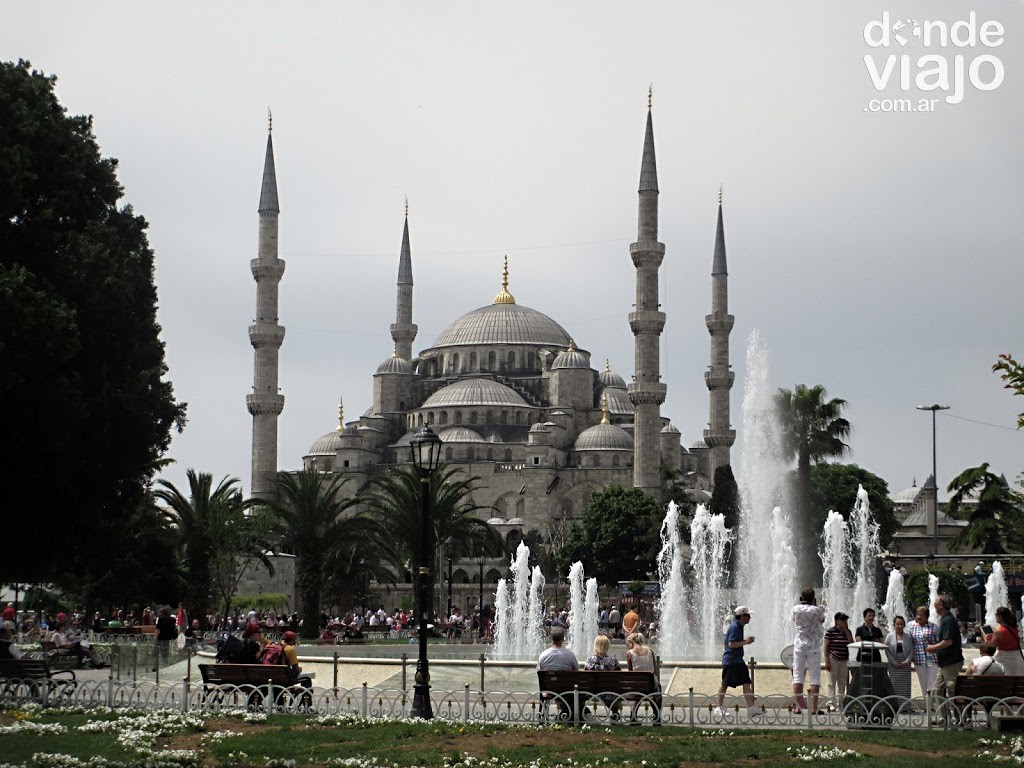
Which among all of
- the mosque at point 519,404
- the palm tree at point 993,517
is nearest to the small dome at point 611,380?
the mosque at point 519,404

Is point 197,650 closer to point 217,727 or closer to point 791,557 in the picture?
point 217,727

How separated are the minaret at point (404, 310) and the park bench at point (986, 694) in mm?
61250

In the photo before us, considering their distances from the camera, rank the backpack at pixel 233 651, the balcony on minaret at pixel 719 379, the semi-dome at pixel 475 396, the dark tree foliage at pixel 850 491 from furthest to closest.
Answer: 1. the semi-dome at pixel 475 396
2. the balcony on minaret at pixel 719 379
3. the dark tree foliage at pixel 850 491
4. the backpack at pixel 233 651

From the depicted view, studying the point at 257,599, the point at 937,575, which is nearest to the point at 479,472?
the point at 257,599

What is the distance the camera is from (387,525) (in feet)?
110

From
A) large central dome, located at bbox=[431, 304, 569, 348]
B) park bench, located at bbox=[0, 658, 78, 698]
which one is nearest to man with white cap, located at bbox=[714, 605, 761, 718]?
park bench, located at bbox=[0, 658, 78, 698]

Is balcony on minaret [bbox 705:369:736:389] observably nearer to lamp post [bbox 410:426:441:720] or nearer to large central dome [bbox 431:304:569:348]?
large central dome [bbox 431:304:569:348]

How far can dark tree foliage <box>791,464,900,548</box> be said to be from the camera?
178ft

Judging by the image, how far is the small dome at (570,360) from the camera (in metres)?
74.1

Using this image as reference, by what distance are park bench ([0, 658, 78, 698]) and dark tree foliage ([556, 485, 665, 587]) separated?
37.6 meters

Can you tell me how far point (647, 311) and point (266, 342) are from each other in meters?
13.4

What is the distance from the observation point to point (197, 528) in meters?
34.6

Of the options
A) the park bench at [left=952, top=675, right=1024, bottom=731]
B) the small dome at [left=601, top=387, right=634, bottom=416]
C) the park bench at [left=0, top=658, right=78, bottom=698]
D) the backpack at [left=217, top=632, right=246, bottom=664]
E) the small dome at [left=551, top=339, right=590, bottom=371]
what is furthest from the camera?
the small dome at [left=601, top=387, right=634, bottom=416]

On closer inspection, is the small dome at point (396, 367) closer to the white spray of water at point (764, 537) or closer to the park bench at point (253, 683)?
the white spray of water at point (764, 537)
